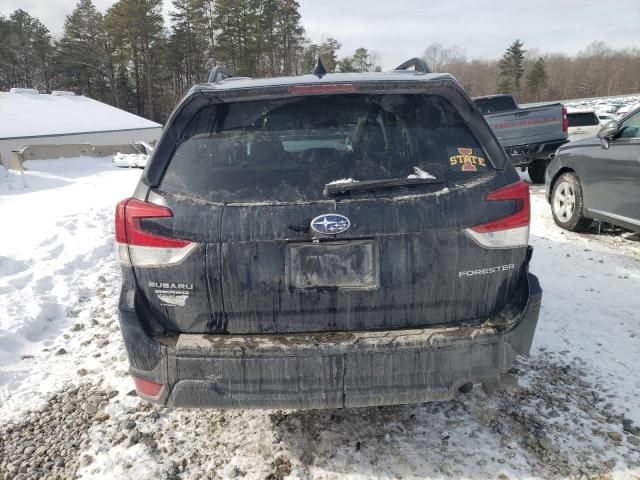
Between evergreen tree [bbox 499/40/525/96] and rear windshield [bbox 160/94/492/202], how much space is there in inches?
3011

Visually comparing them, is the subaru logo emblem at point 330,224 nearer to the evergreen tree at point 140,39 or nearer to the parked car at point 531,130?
the parked car at point 531,130

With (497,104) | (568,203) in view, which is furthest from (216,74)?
(497,104)

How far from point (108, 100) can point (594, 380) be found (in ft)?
217

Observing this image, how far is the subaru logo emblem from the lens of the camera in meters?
1.97

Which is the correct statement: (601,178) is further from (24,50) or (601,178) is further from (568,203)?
(24,50)

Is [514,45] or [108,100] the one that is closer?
[108,100]

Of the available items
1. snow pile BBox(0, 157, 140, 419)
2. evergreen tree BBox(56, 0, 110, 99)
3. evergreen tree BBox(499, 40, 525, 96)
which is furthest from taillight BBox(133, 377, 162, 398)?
evergreen tree BBox(499, 40, 525, 96)

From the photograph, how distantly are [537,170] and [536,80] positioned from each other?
226 ft

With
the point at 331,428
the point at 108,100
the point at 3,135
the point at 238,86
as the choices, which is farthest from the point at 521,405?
the point at 108,100

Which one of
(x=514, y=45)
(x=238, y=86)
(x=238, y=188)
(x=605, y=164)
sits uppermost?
(x=514, y=45)

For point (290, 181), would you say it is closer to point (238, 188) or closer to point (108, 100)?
point (238, 188)

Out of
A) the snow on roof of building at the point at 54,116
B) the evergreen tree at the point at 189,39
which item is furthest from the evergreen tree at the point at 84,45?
the snow on roof of building at the point at 54,116

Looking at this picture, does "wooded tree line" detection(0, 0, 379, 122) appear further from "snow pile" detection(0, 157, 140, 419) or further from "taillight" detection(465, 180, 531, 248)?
"taillight" detection(465, 180, 531, 248)

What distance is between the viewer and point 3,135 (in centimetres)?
2633
